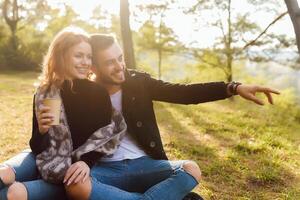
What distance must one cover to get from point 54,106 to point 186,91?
4.03ft

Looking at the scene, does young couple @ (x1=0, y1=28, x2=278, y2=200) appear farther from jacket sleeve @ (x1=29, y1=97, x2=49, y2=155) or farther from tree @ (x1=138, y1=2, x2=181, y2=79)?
tree @ (x1=138, y1=2, x2=181, y2=79)

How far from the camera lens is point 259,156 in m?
6.67

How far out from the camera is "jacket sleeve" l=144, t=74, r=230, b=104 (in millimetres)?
3779

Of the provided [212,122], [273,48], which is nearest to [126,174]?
[212,122]

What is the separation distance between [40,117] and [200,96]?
1.39m

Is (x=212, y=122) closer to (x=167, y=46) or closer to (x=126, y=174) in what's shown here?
(x=126, y=174)

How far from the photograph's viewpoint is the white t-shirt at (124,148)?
12.2ft

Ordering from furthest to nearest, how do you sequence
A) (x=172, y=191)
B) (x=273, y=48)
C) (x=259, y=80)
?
(x=259, y=80) → (x=273, y=48) → (x=172, y=191)

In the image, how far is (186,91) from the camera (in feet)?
12.7

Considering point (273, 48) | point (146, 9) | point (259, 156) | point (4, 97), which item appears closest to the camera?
point (259, 156)

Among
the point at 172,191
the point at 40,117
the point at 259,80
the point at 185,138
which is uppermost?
the point at 40,117

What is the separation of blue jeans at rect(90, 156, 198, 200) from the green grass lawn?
1.41 m

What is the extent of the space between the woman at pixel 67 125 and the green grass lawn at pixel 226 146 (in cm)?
194

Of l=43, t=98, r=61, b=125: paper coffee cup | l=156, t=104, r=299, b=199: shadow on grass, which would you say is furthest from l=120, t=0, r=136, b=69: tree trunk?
l=43, t=98, r=61, b=125: paper coffee cup
